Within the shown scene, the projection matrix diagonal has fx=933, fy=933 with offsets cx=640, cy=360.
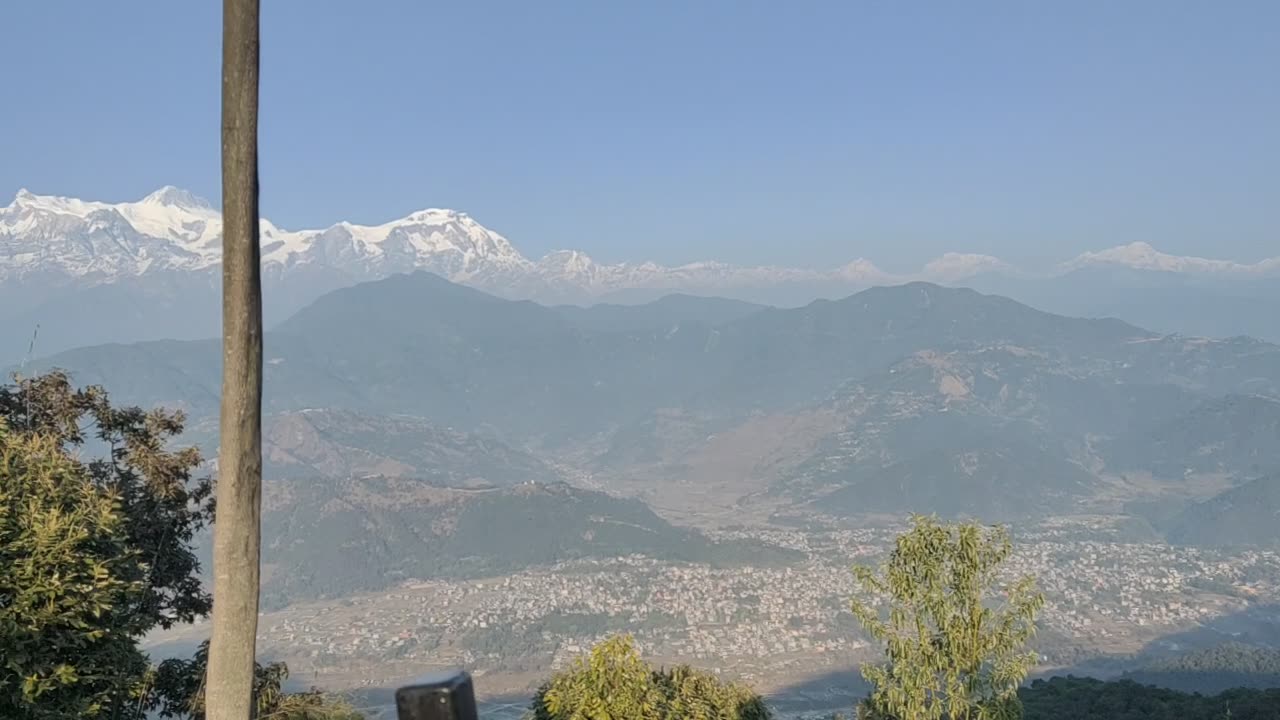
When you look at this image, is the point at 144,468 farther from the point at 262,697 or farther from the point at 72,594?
the point at 72,594

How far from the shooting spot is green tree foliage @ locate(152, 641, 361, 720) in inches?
593

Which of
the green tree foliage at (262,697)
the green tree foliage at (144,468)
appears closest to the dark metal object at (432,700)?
the green tree foliage at (262,697)

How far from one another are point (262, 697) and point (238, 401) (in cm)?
1177

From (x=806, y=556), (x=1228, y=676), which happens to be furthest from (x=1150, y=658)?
(x=806, y=556)

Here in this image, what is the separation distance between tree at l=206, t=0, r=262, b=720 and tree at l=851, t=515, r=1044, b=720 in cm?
1106

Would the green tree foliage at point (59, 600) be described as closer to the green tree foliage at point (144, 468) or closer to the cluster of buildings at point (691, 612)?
the green tree foliage at point (144, 468)

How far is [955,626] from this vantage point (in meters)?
14.3

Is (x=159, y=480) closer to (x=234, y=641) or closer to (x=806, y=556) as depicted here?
(x=234, y=641)

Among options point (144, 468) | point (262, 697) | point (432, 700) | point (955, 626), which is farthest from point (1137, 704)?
point (432, 700)

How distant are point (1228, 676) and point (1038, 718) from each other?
78366 mm

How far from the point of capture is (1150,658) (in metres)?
128

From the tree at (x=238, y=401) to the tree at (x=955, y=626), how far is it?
11.1 meters

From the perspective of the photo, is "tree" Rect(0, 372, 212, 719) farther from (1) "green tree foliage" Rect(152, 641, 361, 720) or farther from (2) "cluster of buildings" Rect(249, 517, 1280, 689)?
(2) "cluster of buildings" Rect(249, 517, 1280, 689)

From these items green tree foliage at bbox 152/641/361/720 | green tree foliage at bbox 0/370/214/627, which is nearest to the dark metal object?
green tree foliage at bbox 152/641/361/720
